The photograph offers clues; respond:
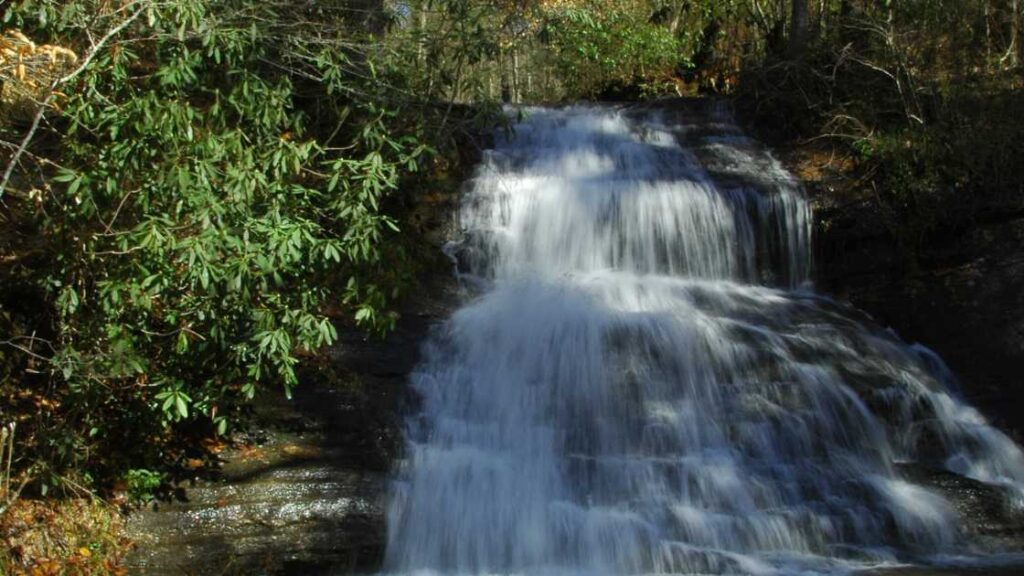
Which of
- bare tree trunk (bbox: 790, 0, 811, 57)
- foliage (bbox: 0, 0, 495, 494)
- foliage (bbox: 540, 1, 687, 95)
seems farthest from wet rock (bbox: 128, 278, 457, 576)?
foliage (bbox: 540, 1, 687, 95)

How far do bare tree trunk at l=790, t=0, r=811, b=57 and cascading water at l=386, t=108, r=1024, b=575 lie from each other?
332cm

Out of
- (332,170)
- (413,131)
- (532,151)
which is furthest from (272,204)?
(532,151)

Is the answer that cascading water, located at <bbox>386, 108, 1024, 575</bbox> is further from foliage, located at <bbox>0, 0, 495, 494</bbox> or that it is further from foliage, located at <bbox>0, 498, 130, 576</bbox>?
foliage, located at <bbox>0, 498, 130, 576</bbox>

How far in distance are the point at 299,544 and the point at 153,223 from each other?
3.11 metres

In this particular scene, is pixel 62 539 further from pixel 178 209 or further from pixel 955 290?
pixel 955 290

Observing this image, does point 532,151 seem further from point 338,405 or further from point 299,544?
point 299,544

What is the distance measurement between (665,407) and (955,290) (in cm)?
504

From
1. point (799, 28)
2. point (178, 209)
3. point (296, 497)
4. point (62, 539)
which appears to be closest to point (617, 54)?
point (799, 28)

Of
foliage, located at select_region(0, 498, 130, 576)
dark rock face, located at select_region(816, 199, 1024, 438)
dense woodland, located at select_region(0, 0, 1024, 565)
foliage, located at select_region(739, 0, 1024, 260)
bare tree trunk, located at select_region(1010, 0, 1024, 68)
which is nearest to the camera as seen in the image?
dense woodland, located at select_region(0, 0, 1024, 565)

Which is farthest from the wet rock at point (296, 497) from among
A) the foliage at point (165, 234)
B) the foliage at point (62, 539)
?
the foliage at point (165, 234)

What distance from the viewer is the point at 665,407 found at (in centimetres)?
1064

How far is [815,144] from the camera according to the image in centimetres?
1580

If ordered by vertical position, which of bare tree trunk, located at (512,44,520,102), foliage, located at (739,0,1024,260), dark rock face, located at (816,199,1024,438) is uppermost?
bare tree trunk, located at (512,44,520,102)

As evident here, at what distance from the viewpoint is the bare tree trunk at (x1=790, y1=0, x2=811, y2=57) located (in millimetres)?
17373
